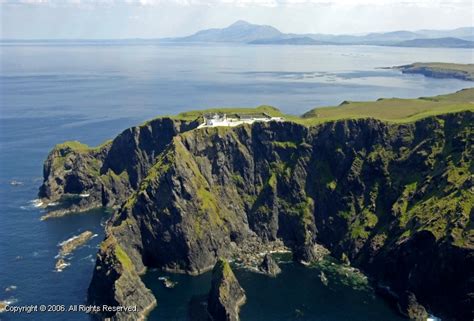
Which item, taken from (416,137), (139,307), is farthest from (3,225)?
(416,137)

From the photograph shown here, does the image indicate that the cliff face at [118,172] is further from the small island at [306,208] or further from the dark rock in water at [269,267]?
the dark rock in water at [269,267]

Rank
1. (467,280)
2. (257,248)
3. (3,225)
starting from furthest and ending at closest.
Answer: (3,225)
(257,248)
(467,280)

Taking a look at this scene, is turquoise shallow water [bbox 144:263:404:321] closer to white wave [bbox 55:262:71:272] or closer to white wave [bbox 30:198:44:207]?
white wave [bbox 55:262:71:272]

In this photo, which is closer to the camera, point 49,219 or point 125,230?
point 125,230

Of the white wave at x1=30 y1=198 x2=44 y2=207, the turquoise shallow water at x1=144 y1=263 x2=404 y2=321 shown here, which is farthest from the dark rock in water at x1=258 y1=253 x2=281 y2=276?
the white wave at x1=30 y1=198 x2=44 y2=207

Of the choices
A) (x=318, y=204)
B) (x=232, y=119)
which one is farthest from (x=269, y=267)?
(x=232, y=119)

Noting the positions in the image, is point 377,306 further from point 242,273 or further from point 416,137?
point 416,137

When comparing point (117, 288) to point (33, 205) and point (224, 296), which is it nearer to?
point (224, 296)

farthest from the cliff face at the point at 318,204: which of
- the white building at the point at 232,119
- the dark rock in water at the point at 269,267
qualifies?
the dark rock in water at the point at 269,267
